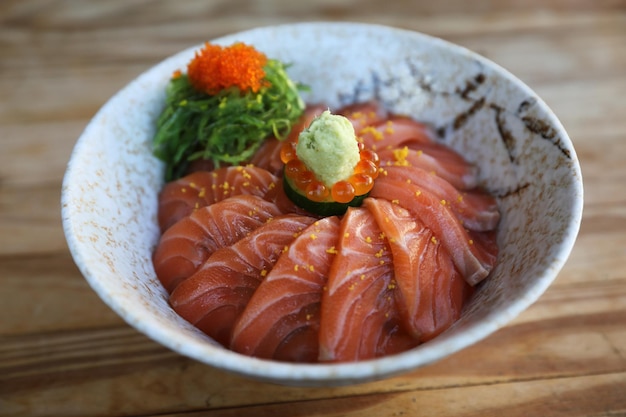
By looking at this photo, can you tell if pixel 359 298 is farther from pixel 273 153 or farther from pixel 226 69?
pixel 226 69

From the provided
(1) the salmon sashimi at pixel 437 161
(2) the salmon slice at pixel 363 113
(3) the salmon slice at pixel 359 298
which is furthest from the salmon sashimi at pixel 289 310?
(2) the salmon slice at pixel 363 113

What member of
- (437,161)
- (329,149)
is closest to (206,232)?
(329,149)

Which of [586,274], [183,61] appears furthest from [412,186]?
[183,61]

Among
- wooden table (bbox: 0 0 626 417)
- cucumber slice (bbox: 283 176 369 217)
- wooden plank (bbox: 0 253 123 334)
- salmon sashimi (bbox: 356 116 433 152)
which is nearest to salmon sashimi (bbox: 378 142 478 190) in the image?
salmon sashimi (bbox: 356 116 433 152)

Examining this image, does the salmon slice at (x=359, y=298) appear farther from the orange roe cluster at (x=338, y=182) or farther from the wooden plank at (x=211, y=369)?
the wooden plank at (x=211, y=369)

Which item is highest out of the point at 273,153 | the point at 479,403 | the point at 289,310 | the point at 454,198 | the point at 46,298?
the point at 273,153

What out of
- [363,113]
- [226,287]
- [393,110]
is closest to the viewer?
[226,287]
